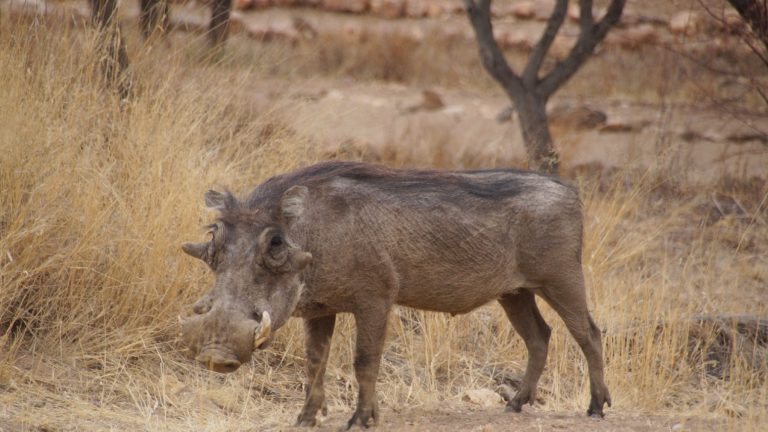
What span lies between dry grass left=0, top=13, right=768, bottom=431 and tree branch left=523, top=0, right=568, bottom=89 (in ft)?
9.62

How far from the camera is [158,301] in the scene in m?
5.77

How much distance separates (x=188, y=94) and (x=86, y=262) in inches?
60.0

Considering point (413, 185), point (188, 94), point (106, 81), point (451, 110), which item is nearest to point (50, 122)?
point (106, 81)

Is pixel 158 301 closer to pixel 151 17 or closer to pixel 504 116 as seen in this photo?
pixel 151 17

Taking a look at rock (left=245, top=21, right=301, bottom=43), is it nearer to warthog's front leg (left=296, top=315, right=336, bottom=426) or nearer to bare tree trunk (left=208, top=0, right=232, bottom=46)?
bare tree trunk (left=208, top=0, right=232, bottom=46)

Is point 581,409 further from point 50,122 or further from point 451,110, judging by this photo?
point 451,110

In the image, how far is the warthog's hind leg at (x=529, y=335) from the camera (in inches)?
198

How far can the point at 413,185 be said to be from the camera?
15.3 feet

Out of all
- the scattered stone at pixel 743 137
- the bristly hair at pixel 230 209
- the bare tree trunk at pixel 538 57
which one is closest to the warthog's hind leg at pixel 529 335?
the bristly hair at pixel 230 209

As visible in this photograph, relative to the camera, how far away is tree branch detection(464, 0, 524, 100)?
959 cm

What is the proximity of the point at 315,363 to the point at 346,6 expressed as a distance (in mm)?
14508

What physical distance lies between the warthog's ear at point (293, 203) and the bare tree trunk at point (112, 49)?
2.47 m

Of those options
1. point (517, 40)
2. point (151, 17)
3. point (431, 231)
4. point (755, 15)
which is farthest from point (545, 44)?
point (517, 40)

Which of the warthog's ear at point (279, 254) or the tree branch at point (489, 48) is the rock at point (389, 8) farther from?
the warthog's ear at point (279, 254)
